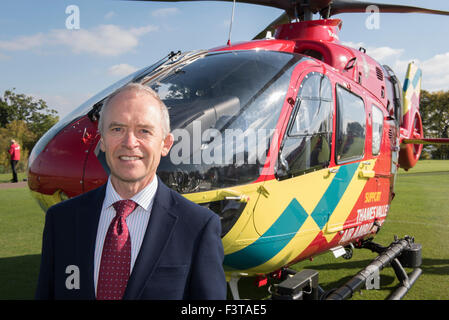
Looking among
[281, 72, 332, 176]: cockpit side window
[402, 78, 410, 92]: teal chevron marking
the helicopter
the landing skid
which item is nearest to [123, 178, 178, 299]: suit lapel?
the helicopter

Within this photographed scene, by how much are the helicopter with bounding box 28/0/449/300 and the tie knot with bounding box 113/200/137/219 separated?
920 mm

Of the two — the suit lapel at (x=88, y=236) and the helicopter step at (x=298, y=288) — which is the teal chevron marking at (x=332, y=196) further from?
the suit lapel at (x=88, y=236)

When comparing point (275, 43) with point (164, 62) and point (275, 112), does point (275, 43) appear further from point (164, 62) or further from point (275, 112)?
point (275, 112)

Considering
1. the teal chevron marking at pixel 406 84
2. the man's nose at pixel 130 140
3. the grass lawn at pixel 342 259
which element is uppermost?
the teal chevron marking at pixel 406 84

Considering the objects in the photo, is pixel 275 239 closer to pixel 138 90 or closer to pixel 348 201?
pixel 348 201

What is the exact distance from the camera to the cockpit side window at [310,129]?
8.88 feet

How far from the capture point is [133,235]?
1.31 meters

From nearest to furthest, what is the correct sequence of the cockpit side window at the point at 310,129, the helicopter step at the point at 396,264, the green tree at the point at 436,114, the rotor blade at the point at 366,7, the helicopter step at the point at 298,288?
1. the helicopter step at the point at 298,288
2. the cockpit side window at the point at 310,129
3. the helicopter step at the point at 396,264
4. the rotor blade at the point at 366,7
5. the green tree at the point at 436,114

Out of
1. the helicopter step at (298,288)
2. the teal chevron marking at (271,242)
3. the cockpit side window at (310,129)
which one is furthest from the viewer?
the cockpit side window at (310,129)

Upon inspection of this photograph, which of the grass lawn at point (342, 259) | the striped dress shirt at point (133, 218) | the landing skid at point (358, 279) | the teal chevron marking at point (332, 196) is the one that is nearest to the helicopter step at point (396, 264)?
the landing skid at point (358, 279)

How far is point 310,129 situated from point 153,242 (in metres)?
1.94

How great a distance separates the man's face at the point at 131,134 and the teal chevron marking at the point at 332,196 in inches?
73.9

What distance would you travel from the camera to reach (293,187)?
8.73 ft

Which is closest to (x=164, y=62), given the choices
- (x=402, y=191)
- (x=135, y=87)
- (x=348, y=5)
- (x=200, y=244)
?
(x=135, y=87)
